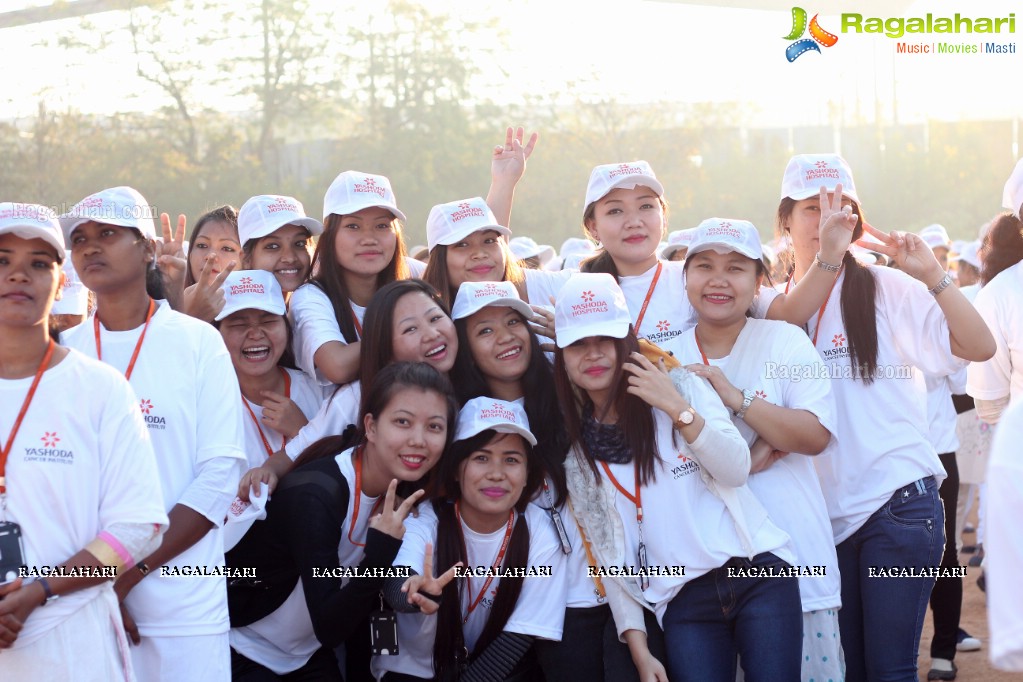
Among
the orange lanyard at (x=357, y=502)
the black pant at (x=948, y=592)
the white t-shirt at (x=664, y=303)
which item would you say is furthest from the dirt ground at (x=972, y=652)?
the orange lanyard at (x=357, y=502)

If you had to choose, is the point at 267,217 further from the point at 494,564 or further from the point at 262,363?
the point at 494,564

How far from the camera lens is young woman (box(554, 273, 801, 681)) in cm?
378

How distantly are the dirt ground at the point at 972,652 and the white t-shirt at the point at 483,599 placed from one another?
3.34 metres

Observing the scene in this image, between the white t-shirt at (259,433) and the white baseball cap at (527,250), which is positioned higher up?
the white baseball cap at (527,250)

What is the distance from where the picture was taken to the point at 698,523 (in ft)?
12.7

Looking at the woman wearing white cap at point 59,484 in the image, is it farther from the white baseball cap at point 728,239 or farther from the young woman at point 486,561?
the white baseball cap at point 728,239

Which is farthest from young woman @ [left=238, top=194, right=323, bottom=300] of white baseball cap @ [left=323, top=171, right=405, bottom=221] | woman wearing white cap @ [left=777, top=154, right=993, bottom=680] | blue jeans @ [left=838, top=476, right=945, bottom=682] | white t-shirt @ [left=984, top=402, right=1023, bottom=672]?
white t-shirt @ [left=984, top=402, right=1023, bottom=672]

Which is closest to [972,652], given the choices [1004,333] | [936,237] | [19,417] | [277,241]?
[1004,333]

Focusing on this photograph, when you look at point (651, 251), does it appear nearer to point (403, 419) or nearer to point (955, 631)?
point (403, 419)

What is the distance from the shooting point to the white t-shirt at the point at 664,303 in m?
4.62

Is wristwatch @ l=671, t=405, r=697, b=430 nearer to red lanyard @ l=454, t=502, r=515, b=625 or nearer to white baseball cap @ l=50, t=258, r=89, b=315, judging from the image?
red lanyard @ l=454, t=502, r=515, b=625

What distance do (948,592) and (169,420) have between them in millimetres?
4464

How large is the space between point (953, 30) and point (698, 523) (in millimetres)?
6484

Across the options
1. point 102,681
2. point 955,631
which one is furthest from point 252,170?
point 102,681
